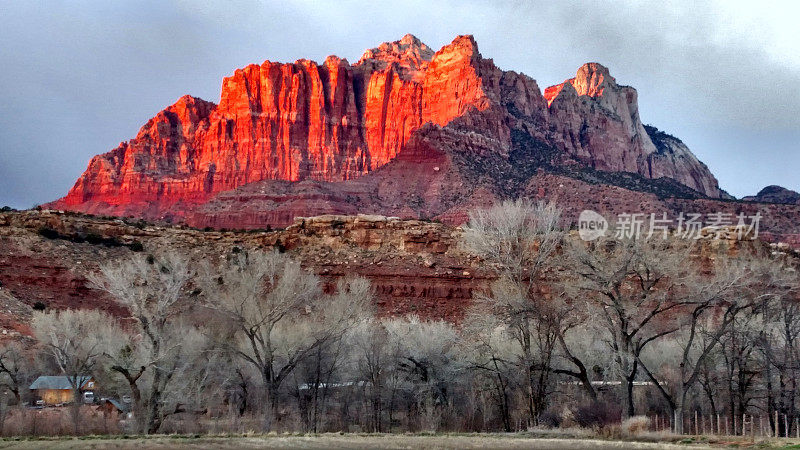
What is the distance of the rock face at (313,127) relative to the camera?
→ 139 metres

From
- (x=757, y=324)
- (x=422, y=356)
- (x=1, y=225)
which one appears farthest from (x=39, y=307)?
(x=757, y=324)

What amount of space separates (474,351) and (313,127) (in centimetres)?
11958

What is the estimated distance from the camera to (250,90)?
151375mm

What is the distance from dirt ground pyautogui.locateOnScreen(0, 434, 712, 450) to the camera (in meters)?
19.6

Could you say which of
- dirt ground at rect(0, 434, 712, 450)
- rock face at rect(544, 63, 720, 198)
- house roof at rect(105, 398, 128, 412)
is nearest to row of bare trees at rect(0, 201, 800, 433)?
house roof at rect(105, 398, 128, 412)

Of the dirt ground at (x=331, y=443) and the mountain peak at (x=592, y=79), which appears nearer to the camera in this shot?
the dirt ground at (x=331, y=443)

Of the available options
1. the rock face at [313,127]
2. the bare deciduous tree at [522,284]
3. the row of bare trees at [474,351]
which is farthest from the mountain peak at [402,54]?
the bare deciduous tree at [522,284]

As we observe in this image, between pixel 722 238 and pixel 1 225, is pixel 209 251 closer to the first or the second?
pixel 1 225

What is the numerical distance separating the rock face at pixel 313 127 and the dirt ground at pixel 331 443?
359 feet

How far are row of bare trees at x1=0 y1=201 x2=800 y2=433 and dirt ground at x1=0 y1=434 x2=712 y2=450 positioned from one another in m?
3.79

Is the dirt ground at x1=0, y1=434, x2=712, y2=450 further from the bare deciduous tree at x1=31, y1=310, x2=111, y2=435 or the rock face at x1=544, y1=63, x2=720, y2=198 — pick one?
the rock face at x1=544, y1=63, x2=720, y2=198

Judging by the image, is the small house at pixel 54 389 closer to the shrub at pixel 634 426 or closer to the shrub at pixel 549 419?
the shrub at pixel 549 419

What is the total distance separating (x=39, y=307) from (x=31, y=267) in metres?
5.69

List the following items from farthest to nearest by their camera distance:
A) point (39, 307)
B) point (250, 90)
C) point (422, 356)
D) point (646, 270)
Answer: point (250, 90)
point (39, 307)
point (422, 356)
point (646, 270)
